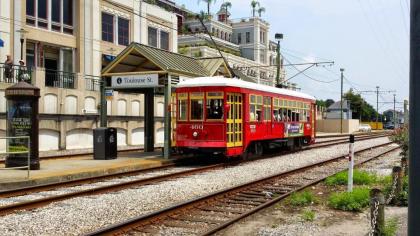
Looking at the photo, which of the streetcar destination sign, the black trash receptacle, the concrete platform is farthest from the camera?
the streetcar destination sign

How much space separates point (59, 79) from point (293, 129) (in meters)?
12.8

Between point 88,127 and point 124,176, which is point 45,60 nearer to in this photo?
point 88,127

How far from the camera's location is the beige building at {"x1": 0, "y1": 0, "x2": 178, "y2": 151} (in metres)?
25.5

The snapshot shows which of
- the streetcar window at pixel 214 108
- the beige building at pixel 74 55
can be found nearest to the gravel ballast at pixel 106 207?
the streetcar window at pixel 214 108

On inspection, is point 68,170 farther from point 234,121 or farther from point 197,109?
point 234,121

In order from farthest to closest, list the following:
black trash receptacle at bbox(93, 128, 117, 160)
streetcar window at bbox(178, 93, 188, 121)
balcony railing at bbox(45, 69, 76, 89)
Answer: balcony railing at bbox(45, 69, 76, 89) < black trash receptacle at bbox(93, 128, 117, 160) < streetcar window at bbox(178, 93, 188, 121)

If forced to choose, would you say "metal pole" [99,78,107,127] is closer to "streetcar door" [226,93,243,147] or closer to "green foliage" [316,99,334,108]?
"streetcar door" [226,93,243,147]

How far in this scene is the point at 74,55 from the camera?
34219 millimetres

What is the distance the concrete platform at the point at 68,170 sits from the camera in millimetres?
12391

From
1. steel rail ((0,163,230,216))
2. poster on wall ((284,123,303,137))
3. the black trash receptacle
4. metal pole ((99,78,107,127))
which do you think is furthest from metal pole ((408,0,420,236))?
poster on wall ((284,123,303,137))

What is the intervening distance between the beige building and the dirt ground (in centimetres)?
1645

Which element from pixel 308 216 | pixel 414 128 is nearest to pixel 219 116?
pixel 308 216

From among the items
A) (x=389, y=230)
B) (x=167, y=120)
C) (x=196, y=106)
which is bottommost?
(x=389, y=230)

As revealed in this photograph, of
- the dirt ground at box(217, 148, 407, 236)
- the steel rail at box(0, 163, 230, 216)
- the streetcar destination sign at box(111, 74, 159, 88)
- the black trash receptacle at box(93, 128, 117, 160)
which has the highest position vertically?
the streetcar destination sign at box(111, 74, 159, 88)
